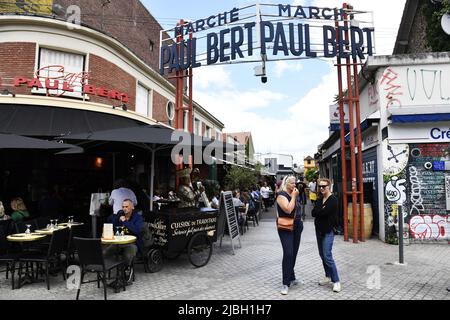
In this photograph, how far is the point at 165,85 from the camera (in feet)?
53.7

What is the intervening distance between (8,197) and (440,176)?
12196 millimetres

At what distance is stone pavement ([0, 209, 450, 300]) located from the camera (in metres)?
4.83

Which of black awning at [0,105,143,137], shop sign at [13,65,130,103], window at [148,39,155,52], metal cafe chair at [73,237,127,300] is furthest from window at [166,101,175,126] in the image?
metal cafe chair at [73,237,127,300]

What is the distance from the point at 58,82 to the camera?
9.96 meters

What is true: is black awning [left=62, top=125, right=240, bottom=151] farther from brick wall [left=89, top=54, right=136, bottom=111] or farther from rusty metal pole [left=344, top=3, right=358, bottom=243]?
brick wall [left=89, top=54, right=136, bottom=111]

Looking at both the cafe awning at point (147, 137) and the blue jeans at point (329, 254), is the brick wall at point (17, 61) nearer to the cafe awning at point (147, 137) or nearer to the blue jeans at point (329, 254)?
the cafe awning at point (147, 137)

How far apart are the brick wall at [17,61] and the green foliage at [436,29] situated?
43.7 feet

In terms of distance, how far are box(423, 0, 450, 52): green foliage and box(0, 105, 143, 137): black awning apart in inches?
462

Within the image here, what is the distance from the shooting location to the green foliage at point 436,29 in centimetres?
1167

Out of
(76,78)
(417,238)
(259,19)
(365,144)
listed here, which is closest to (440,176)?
(417,238)

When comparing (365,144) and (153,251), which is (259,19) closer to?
(365,144)

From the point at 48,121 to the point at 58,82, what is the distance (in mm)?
1462

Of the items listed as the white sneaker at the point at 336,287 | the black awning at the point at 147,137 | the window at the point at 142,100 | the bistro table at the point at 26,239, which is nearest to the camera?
the white sneaker at the point at 336,287

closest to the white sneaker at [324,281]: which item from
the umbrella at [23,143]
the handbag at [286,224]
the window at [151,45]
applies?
the handbag at [286,224]
